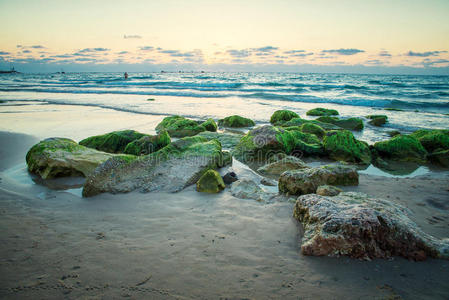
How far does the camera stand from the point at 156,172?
4277mm

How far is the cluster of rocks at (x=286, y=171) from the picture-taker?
8.04 ft

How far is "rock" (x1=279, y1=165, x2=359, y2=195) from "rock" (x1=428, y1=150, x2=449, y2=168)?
9.36 feet

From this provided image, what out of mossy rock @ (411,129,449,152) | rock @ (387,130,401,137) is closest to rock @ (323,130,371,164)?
mossy rock @ (411,129,449,152)

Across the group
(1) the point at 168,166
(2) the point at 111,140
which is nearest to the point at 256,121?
(2) the point at 111,140

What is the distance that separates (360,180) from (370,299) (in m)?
3.04

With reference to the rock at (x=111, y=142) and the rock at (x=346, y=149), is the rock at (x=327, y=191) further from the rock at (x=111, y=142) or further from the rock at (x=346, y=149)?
the rock at (x=111, y=142)

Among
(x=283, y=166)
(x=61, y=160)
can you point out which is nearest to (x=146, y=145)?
(x=61, y=160)

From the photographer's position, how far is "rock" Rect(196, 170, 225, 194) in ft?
13.1

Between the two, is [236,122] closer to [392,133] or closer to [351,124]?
[351,124]

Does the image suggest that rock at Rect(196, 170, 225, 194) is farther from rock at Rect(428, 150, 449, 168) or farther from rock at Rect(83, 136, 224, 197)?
rock at Rect(428, 150, 449, 168)

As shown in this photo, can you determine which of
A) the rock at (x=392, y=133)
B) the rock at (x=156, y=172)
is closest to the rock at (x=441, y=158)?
the rock at (x=392, y=133)

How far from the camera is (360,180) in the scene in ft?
15.2

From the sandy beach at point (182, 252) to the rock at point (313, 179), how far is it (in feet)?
0.71

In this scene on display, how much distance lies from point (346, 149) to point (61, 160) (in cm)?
575
